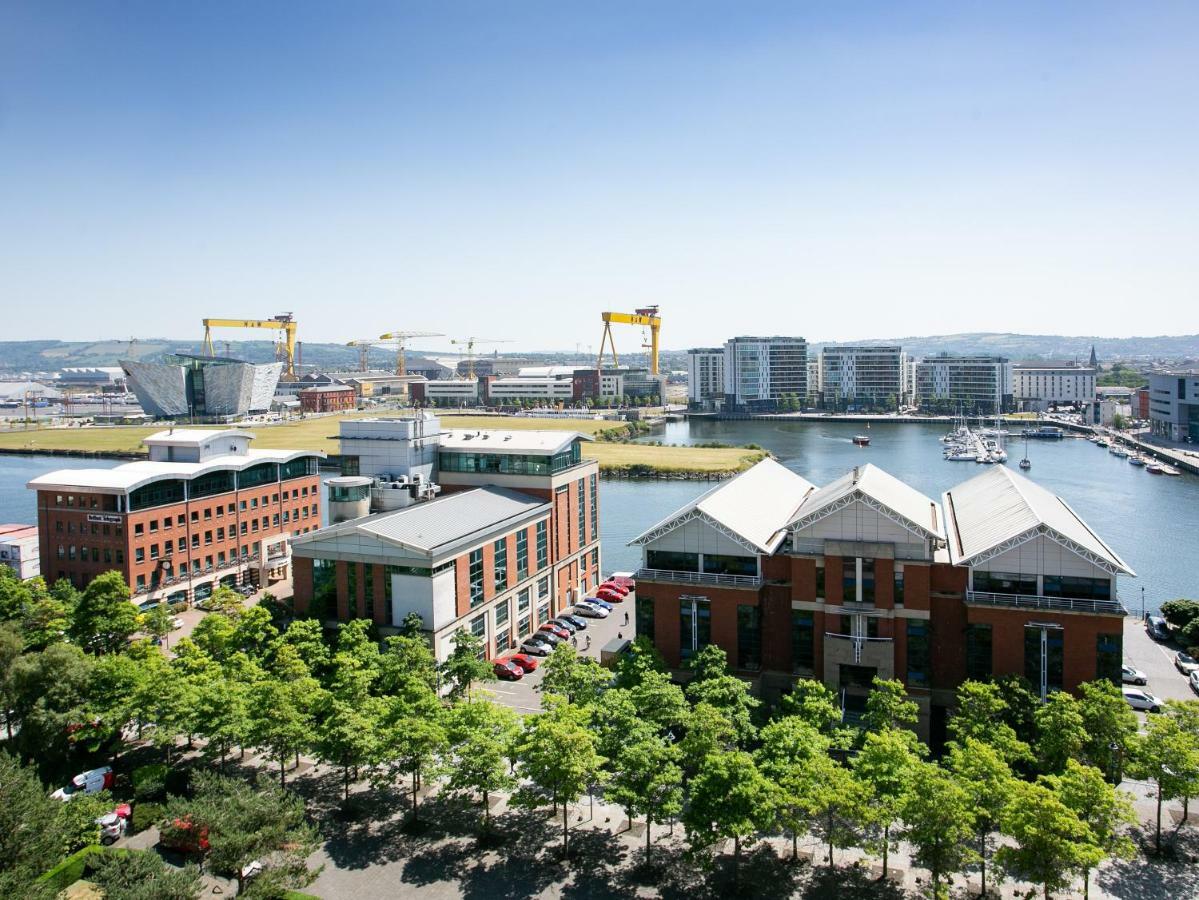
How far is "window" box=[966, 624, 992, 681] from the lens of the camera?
10.9 meters

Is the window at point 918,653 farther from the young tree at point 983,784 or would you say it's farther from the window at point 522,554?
the window at point 522,554

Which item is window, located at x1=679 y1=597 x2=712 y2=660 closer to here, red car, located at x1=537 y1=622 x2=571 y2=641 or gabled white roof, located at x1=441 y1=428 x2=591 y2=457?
red car, located at x1=537 y1=622 x2=571 y2=641

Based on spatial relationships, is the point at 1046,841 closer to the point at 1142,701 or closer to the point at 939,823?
the point at 939,823

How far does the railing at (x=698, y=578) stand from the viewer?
11906 millimetres

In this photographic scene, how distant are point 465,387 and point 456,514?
2863 inches

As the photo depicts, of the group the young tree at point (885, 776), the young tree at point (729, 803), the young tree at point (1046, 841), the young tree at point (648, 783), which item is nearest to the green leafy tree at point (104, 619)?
the young tree at point (648, 783)

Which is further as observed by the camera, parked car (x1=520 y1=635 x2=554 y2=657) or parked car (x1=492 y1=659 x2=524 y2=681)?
parked car (x1=520 y1=635 x2=554 y2=657)

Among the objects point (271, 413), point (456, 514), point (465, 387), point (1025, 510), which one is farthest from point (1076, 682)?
→ point (465, 387)

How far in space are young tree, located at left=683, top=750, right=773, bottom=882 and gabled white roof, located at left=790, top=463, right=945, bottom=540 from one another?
4251 mm

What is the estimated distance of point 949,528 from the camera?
13289mm

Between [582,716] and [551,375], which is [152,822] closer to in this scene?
[582,716]

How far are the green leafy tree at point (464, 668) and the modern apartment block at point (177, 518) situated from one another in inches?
301

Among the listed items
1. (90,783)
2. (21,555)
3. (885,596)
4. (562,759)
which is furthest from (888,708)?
(21,555)

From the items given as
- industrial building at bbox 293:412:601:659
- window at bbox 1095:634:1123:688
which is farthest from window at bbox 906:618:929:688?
industrial building at bbox 293:412:601:659
